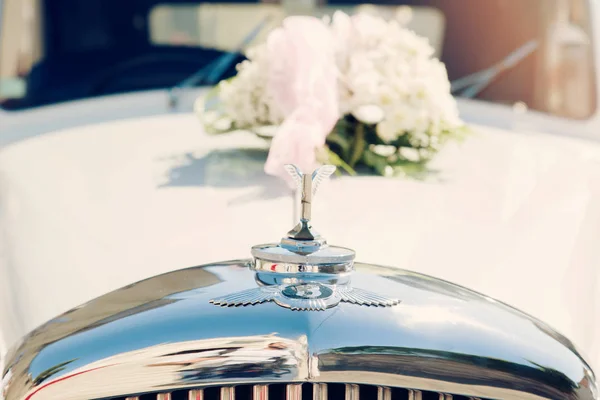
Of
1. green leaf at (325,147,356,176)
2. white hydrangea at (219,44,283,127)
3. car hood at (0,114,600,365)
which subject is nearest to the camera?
car hood at (0,114,600,365)

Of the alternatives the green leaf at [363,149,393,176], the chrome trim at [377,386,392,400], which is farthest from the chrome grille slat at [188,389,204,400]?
the green leaf at [363,149,393,176]

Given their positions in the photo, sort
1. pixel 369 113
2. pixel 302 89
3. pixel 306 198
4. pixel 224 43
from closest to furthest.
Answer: pixel 306 198 < pixel 302 89 < pixel 369 113 < pixel 224 43

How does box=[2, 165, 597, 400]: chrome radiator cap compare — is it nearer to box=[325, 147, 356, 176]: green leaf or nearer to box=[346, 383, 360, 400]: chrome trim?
box=[346, 383, 360, 400]: chrome trim

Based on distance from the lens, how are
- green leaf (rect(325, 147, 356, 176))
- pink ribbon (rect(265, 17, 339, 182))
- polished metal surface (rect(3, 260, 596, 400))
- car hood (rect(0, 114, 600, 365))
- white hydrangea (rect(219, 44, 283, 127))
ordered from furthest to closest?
white hydrangea (rect(219, 44, 283, 127))
green leaf (rect(325, 147, 356, 176))
pink ribbon (rect(265, 17, 339, 182))
car hood (rect(0, 114, 600, 365))
polished metal surface (rect(3, 260, 596, 400))

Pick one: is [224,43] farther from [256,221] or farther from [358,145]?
[256,221]

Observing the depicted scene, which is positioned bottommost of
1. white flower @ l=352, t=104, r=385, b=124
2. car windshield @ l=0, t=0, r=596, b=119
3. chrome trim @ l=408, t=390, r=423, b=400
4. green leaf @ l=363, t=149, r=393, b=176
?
chrome trim @ l=408, t=390, r=423, b=400

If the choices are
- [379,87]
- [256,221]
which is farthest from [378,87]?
[256,221]

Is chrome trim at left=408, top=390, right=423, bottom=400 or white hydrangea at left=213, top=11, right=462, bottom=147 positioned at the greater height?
white hydrangea at left=213, top=11, right=462, bottom=147

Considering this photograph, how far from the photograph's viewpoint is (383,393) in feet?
4.36

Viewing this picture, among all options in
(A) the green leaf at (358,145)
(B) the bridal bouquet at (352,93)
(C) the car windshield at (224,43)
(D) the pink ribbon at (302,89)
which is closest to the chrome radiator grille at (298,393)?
(D) the pink ribbon at (302,89)

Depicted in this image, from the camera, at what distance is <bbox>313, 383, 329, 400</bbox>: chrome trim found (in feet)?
4.33

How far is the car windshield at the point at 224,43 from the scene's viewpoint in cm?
288

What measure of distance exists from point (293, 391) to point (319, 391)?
4 centimetres

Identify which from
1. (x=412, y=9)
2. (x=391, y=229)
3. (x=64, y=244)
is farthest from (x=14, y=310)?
(x=412, y=9)
